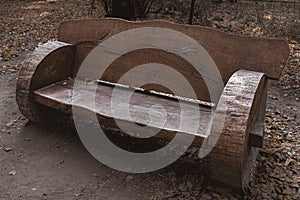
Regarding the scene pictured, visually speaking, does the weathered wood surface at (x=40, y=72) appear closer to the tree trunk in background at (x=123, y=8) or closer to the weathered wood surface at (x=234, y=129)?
the weathered wood surface at (x=234, y=129)

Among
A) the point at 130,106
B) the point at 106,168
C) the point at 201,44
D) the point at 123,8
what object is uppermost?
the point at 201,44

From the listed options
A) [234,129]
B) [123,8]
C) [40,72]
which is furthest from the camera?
[123,8]

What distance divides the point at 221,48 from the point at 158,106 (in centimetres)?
65

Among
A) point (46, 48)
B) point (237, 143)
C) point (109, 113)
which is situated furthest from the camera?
point (46, 48)

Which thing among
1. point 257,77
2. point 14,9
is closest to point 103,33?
point 257,77

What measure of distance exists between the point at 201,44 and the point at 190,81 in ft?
1.00

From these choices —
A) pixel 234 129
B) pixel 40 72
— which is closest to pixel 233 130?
pixel 234 129

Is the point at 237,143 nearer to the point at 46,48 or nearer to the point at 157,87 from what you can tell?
the point at 157,87

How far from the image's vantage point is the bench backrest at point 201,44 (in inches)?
104

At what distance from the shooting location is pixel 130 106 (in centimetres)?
288

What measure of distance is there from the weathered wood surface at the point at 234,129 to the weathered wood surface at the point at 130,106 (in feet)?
0.57

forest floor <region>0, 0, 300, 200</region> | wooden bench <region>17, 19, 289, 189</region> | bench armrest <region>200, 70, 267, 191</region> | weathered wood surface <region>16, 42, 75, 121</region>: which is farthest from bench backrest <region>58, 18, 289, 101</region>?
forest floor <region>0, 0, 300, 200</region>

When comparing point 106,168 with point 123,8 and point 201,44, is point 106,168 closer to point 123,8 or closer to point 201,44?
point 201,44

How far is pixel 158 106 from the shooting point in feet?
9.39
